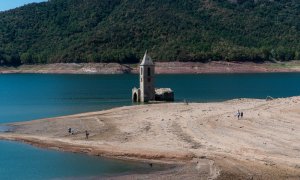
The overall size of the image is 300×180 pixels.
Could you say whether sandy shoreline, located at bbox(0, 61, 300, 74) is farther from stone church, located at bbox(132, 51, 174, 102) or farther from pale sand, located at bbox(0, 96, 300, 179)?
pale sand, located at bbox(0, 96, 300, 179)

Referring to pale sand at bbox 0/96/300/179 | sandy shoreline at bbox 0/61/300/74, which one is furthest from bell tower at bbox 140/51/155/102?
sandy shoreline at bbox 0/61/300/74

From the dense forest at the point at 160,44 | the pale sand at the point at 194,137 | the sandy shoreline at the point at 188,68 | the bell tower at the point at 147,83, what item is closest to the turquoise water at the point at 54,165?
the pale sand at the point at 194,137

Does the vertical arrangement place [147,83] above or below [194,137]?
below

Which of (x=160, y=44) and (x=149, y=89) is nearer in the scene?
(x=149, y=89)

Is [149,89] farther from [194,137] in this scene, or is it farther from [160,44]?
[160,44]

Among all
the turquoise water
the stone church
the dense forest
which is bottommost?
the dense forest

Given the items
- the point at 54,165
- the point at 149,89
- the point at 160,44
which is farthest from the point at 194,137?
the point at 160,44

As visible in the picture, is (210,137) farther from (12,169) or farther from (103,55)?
(103,55)

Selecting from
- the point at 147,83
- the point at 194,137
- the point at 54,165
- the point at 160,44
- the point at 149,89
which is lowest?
the point at 160,44

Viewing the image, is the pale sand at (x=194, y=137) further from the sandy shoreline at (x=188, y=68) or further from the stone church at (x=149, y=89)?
the sandy shoreline at (x=188, y=68)
